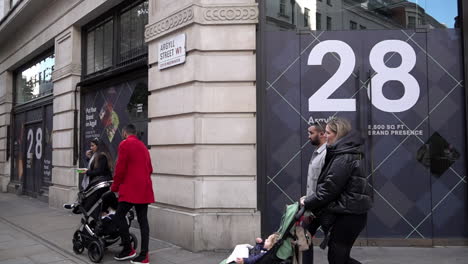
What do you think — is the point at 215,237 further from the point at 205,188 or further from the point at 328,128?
the point at 328,128

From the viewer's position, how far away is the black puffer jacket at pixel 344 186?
3.68 metres

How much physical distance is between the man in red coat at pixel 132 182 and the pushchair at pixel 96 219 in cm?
38

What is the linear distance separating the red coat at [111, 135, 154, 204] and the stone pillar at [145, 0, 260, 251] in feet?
3.83

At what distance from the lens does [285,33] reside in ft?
22.1

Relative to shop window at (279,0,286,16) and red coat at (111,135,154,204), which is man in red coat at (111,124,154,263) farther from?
shop window at (279,0,286,16)

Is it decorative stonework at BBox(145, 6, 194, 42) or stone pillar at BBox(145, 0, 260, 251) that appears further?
decorative stonework at BBox(145, 6, 194, 42)

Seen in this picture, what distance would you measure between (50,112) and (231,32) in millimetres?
8812

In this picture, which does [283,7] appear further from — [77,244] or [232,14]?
[77,244]

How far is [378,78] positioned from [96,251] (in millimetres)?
5069

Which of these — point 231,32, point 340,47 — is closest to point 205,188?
point 231,32

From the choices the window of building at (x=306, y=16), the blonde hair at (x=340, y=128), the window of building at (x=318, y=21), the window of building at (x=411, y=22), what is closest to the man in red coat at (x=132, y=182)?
the blonde hair at (x=340, y=128)

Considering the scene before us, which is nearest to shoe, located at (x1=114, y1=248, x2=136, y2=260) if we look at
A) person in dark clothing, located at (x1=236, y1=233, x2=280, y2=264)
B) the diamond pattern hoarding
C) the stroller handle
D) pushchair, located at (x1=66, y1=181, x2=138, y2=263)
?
pushchair, located at (x1=66, y1=181, x2=138, y2=263)

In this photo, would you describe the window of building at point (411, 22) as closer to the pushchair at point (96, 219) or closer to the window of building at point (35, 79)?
the pushchair at point (96, 219)

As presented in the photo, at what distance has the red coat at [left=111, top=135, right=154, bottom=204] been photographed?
5.34 meters
